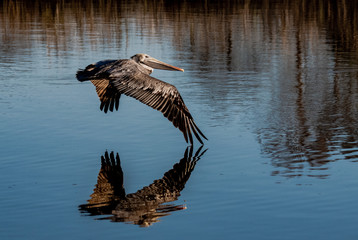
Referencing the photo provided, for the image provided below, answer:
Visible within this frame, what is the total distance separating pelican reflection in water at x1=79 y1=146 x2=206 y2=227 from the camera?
24.5 feet

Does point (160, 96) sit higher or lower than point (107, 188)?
Result: higher

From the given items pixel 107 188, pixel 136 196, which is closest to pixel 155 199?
pixel 136 196

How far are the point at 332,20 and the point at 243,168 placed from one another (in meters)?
23.5

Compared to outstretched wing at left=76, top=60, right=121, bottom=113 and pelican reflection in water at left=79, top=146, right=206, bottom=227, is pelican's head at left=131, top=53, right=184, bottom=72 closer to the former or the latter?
outstretched wing at left=76, top=60, right=121, bottom=113

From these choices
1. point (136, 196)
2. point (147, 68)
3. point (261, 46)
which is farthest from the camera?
point (261, 46)

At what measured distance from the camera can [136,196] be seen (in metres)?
8.14

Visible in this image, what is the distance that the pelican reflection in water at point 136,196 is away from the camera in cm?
747

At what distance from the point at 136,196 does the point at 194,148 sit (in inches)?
91.7

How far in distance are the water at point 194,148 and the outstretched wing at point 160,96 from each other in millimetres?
425

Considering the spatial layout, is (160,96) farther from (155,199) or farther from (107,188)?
(155,199)

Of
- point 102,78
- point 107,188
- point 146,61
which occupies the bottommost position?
point 107,188

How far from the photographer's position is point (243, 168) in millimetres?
9188

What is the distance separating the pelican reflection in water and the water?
0.07 feet

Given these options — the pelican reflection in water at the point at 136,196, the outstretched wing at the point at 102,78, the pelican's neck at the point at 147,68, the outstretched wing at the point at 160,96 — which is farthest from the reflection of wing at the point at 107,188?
the pelican's neck at the point at 147,68
